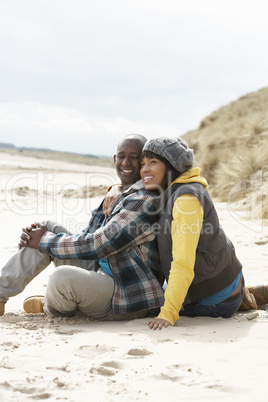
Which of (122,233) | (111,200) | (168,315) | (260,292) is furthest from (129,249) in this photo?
(260,292)

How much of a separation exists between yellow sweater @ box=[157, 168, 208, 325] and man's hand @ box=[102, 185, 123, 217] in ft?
1.85

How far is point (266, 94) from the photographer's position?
28688 mm

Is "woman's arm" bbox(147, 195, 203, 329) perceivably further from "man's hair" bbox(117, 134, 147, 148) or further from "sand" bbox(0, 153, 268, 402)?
"man's hair" bbox(117, 134, 147, 148)

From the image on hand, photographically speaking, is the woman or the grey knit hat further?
the grey knit hat

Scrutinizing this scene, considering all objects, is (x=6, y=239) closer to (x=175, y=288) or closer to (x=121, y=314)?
(x=121, y=314)

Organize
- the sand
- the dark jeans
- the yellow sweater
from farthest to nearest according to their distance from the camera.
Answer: the dark jeans
the yellow sweater
the sand

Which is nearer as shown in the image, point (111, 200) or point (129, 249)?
point (129, 249)

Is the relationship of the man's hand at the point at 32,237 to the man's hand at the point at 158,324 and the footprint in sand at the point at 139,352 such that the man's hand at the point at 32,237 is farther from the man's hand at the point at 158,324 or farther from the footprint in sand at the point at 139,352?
the footprint in sand at the point at 139,352

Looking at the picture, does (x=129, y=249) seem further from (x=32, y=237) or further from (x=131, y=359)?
(x=131, y=359)

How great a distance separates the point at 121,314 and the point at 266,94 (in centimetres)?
2718

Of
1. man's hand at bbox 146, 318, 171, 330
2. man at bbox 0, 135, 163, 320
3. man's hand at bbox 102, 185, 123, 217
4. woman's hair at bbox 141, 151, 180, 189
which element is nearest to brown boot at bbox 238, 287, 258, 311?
man at bbox 0, 135, 163, 320

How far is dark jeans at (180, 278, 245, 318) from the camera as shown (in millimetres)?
3555

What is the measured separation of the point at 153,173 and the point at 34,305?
1441 millimetres

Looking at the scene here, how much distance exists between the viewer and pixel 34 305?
12.8 feet
